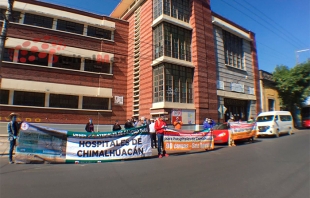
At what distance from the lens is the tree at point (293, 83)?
22.8 m

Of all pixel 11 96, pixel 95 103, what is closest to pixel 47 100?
pixel 11 96

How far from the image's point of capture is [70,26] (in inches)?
690

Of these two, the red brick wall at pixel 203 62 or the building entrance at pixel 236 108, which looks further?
the building entrance at pixel 236 108

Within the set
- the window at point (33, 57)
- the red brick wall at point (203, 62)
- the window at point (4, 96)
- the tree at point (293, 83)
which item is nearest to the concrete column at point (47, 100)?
the window at point (4, 96)

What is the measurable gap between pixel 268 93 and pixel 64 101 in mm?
25056

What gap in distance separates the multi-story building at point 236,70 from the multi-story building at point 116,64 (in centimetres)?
21

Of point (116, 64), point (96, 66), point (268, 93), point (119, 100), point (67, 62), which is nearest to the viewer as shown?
point (67, 62)

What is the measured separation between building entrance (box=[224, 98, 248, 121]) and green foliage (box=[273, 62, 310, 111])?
17.8ft

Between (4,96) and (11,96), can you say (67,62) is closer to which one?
(11,96)

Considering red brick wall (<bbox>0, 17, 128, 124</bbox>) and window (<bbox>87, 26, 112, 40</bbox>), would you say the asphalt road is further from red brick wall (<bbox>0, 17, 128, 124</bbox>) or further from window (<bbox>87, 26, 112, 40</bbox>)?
window (<bbox>87, 26, 112, 40</bbox>)

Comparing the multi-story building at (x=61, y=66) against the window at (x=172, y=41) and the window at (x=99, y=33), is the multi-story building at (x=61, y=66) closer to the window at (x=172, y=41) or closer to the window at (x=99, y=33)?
the window at (x=99, y=33)

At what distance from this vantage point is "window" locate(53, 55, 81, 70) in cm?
1655

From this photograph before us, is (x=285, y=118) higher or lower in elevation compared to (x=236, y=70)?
lower

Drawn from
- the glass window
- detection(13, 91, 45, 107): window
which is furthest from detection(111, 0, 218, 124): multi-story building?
detection(13, 91, 45, 107): window
